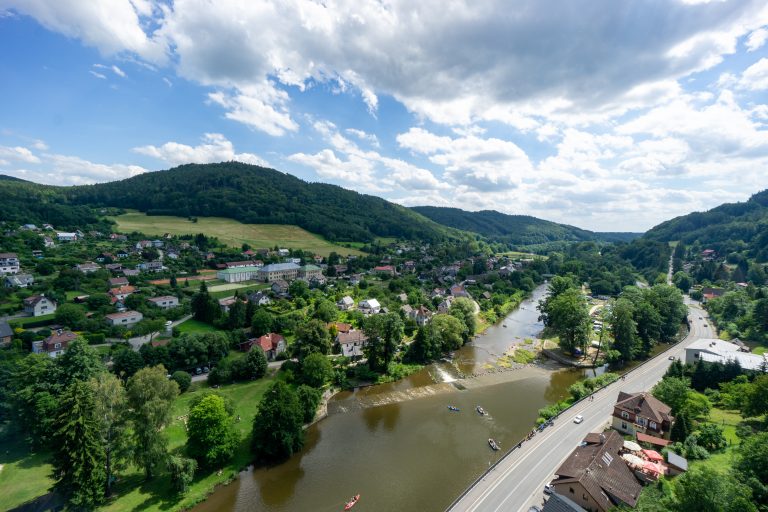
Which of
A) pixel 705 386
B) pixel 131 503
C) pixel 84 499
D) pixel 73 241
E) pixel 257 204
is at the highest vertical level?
pixel 257 204

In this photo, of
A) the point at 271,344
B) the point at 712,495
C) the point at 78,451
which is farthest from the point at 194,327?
the point at 712,495

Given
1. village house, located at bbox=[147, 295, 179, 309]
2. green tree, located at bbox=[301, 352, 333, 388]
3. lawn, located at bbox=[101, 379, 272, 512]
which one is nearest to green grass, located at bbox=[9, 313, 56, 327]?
village house, located at bbox=[147, 295, 179, 309]

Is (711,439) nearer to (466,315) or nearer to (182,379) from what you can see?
(466,315)

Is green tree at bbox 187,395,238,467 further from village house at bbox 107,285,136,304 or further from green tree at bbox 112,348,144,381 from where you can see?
village house at bbox 107,285,136,304

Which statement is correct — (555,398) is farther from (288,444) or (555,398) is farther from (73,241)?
(73,241)

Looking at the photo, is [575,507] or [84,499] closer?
[575,507]

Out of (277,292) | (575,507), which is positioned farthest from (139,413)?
(277,292)
